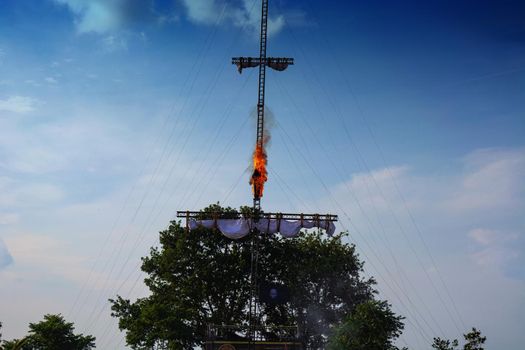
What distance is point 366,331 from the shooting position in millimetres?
47750

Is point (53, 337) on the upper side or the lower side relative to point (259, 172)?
lower

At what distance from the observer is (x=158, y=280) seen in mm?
56719

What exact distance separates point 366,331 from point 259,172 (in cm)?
1676

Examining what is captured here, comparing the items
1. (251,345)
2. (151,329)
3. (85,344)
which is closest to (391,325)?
(251,345)

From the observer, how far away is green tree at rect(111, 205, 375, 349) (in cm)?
5391

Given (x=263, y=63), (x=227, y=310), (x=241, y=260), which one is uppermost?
(x=263, y=63)

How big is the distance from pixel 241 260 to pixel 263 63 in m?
19.2

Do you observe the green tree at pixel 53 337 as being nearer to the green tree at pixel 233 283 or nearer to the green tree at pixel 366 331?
the green tree at pixel 233 283

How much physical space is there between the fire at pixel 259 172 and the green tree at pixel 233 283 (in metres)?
6.08

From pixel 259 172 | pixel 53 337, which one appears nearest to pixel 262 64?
pixel 259 172

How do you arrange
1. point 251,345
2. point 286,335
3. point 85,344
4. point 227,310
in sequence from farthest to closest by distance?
1. point 85,344
2. point 227,310
3. point 286,335
4. point 251,345

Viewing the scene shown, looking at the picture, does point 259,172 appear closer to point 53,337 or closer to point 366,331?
point 366,331

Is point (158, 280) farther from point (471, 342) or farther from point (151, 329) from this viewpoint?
point (471, 342)

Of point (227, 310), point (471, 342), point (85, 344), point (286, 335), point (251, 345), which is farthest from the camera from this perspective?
point (85, 344)
